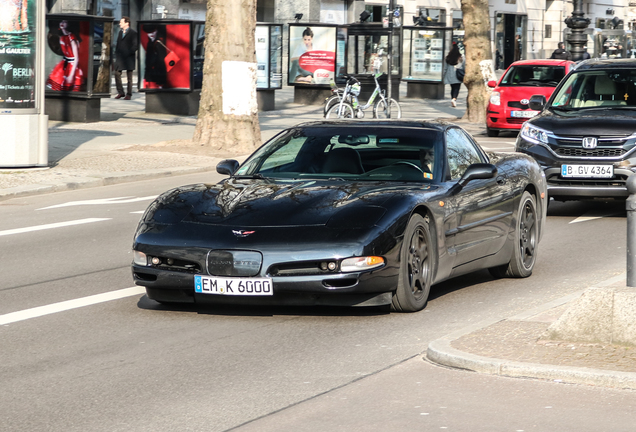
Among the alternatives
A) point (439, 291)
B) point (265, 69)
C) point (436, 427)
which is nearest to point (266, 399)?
point (436, 427)

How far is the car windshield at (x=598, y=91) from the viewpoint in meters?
14.2

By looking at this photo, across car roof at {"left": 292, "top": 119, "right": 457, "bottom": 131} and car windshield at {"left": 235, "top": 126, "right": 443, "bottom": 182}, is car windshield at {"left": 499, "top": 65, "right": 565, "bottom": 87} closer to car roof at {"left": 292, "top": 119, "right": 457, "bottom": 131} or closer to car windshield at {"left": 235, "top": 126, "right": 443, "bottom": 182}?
car roof at {"left": 292, "top": 119, "right": 457, "bottom": 131}

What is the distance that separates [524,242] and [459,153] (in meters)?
1.04

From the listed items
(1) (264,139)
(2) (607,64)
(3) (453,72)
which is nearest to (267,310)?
(2) (607,64)

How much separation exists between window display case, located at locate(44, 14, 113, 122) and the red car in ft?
28.2

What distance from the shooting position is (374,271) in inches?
289

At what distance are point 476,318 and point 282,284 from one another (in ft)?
4.48

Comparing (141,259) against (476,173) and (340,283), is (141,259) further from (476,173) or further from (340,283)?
(476,173)

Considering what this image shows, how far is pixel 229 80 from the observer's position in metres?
20.9

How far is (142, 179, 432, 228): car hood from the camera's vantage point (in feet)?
24.5

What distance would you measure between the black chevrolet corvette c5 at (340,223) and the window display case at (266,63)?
21.9 m

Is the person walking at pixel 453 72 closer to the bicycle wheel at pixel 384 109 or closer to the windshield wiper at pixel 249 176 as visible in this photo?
the bicycle wheel at pixel 384 109

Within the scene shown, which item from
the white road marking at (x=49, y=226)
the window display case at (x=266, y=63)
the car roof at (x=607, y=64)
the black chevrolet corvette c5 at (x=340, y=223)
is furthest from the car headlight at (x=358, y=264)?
the window display case at (x=266, y=63)

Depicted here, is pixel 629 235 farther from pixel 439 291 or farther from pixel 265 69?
pixel 265 69
